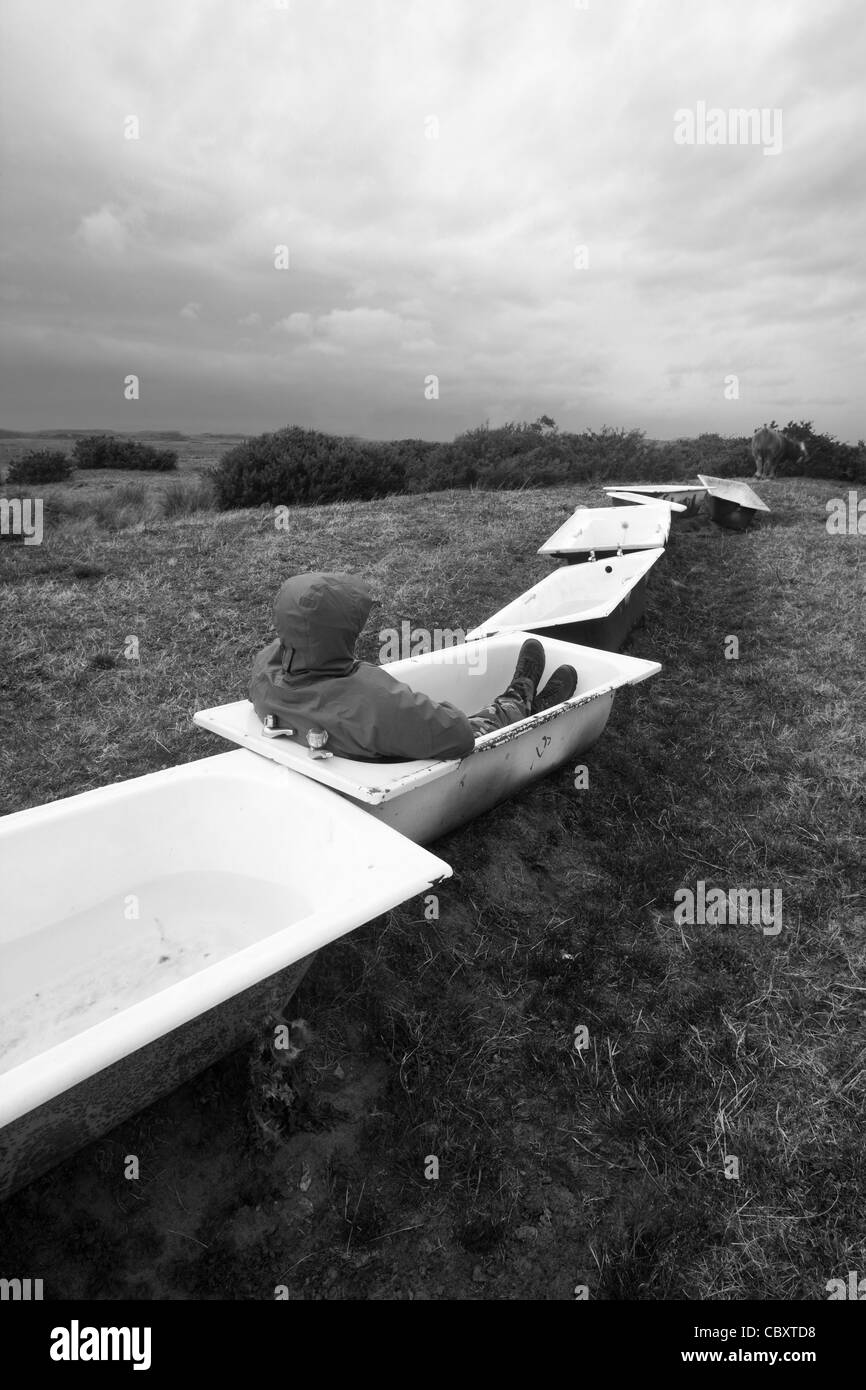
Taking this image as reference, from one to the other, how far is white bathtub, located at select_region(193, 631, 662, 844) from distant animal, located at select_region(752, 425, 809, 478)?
11.0 metres

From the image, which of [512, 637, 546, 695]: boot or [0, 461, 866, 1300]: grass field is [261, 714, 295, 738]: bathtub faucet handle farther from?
[512, 637, 546, 695]: boot

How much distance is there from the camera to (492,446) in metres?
12.7

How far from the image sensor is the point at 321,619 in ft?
6.89

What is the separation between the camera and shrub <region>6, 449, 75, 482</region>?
10.4 m

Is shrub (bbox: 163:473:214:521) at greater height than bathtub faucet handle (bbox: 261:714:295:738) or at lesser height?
greater

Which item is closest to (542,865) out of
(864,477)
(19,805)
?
(19,805)

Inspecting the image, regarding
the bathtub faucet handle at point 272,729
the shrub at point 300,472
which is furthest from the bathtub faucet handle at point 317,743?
the shrub at point 300,472

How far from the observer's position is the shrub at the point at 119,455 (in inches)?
488

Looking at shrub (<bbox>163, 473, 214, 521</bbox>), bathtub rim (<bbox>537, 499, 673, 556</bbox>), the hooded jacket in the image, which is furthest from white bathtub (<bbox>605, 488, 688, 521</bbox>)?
the hooded jacket

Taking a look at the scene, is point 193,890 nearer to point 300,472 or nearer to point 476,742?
point 476,742

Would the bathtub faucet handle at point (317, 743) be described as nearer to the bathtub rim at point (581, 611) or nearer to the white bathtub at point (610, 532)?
the bathtub rim at point (581, 611)

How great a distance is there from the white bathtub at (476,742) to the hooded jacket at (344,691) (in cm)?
6

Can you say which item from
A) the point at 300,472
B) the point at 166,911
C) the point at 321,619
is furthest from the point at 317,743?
the point at 300,472
